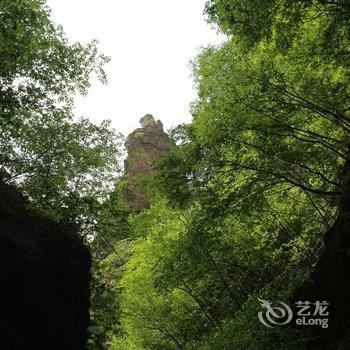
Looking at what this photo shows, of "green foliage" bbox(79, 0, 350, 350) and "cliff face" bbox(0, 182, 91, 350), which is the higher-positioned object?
"green foliage" bbox(79, 0, 350, 350)

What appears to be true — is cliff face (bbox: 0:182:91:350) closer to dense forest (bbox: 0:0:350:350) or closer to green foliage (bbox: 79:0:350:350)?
dense forest (bbox: 0:0:350:350)

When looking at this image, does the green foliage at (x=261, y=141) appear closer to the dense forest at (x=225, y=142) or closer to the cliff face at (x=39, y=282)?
the dense forest at (x=225, y=142)

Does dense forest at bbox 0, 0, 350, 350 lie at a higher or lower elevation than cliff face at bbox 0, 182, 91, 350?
higher

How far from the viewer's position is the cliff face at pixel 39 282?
19.0 feet

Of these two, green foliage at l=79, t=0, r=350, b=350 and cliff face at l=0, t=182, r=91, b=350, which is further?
green foliage at l=79, t=0, r=350, b=350

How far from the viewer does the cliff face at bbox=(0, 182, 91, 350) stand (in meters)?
5.78

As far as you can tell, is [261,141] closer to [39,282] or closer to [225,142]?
[225,142]

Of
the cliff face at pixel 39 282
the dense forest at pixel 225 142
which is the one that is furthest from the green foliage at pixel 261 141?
the cliff face at pixel 39 282

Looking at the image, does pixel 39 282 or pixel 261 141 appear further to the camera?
pixel 261 141

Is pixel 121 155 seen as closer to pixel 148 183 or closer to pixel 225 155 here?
pixel 148 183

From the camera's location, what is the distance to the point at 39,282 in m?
6.21

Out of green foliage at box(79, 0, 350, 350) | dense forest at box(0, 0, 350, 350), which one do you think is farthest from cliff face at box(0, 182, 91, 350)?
green foliage at box(79, 0, 350, 350)

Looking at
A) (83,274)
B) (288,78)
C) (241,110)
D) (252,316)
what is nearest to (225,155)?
(241,110)

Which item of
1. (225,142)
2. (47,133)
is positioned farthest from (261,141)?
(47,133)
